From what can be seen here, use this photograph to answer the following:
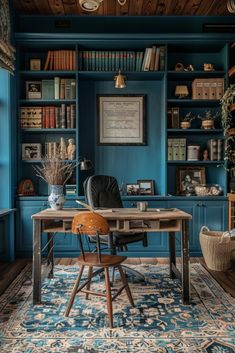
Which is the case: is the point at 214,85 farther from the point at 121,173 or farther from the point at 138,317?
the point at 138,317

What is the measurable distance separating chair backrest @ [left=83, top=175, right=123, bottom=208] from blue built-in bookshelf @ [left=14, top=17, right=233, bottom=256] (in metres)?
0.54

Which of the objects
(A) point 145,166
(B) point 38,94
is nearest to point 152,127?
(A) point 145,166

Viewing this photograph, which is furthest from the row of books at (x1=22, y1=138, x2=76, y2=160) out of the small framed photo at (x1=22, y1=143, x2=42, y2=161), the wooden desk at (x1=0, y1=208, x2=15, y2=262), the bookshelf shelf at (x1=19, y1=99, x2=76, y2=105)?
the wooden desk at (x1=0, y1=208, x2=15, y2=262)

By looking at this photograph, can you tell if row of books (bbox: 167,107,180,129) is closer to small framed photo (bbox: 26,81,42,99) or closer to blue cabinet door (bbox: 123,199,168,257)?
blue cabinet door (bbox: 123,199,168,257)

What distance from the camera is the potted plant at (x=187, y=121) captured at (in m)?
4.14

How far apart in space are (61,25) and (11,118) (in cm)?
143

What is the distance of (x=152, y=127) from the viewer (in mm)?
4395

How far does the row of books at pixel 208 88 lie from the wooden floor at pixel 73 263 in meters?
2.04

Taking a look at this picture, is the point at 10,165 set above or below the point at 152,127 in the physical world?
below

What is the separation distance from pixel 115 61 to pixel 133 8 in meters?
0.69

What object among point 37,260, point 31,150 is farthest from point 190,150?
point 37,260

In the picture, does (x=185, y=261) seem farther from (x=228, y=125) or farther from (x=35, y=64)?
(x=35, y=64)

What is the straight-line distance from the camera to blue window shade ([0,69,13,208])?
12.6 feet

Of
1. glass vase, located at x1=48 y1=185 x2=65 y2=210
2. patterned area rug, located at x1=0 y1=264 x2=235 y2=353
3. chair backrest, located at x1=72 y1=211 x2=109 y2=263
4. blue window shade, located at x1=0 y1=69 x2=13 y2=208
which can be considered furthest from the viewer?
blue window shade, located at x1=0 y1=69 x2=13 y2=208
